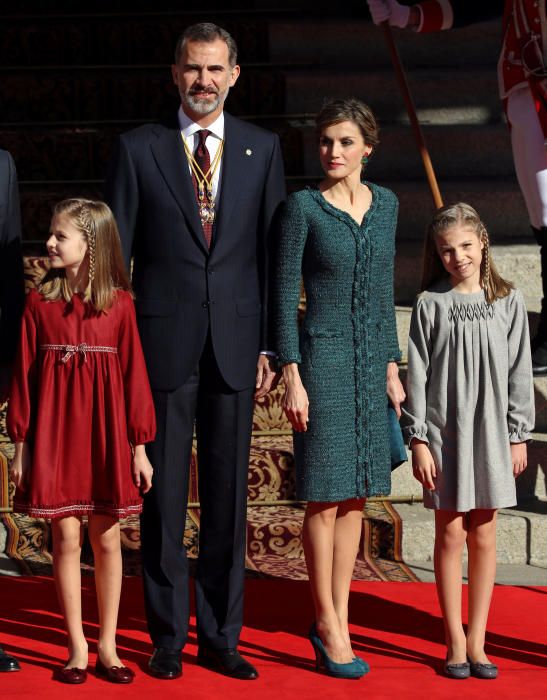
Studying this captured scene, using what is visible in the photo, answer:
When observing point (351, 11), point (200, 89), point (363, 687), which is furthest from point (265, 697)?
point (351, 11)

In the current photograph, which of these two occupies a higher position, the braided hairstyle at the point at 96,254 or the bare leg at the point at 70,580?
the braided hairstyle at the point at 96,254

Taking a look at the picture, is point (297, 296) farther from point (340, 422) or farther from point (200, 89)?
point (200, 89)

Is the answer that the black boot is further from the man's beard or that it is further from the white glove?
the man's beard

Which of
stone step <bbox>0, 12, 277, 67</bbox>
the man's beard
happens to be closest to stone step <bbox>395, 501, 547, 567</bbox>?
the man's beard

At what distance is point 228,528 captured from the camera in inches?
149

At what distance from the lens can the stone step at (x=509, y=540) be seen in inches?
189

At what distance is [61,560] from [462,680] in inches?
41.8

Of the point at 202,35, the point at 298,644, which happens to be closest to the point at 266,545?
the point at 298,644

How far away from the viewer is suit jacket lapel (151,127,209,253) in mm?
3660

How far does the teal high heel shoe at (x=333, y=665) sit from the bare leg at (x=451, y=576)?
0.23m

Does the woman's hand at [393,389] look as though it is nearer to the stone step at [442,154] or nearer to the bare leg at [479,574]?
the bare leg at [479,574]

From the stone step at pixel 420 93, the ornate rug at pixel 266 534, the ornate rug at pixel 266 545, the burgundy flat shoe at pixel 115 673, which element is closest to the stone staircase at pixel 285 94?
the stone step at pixel 420 93

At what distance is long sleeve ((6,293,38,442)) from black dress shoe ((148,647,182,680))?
2.18 ft

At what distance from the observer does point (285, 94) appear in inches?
281
